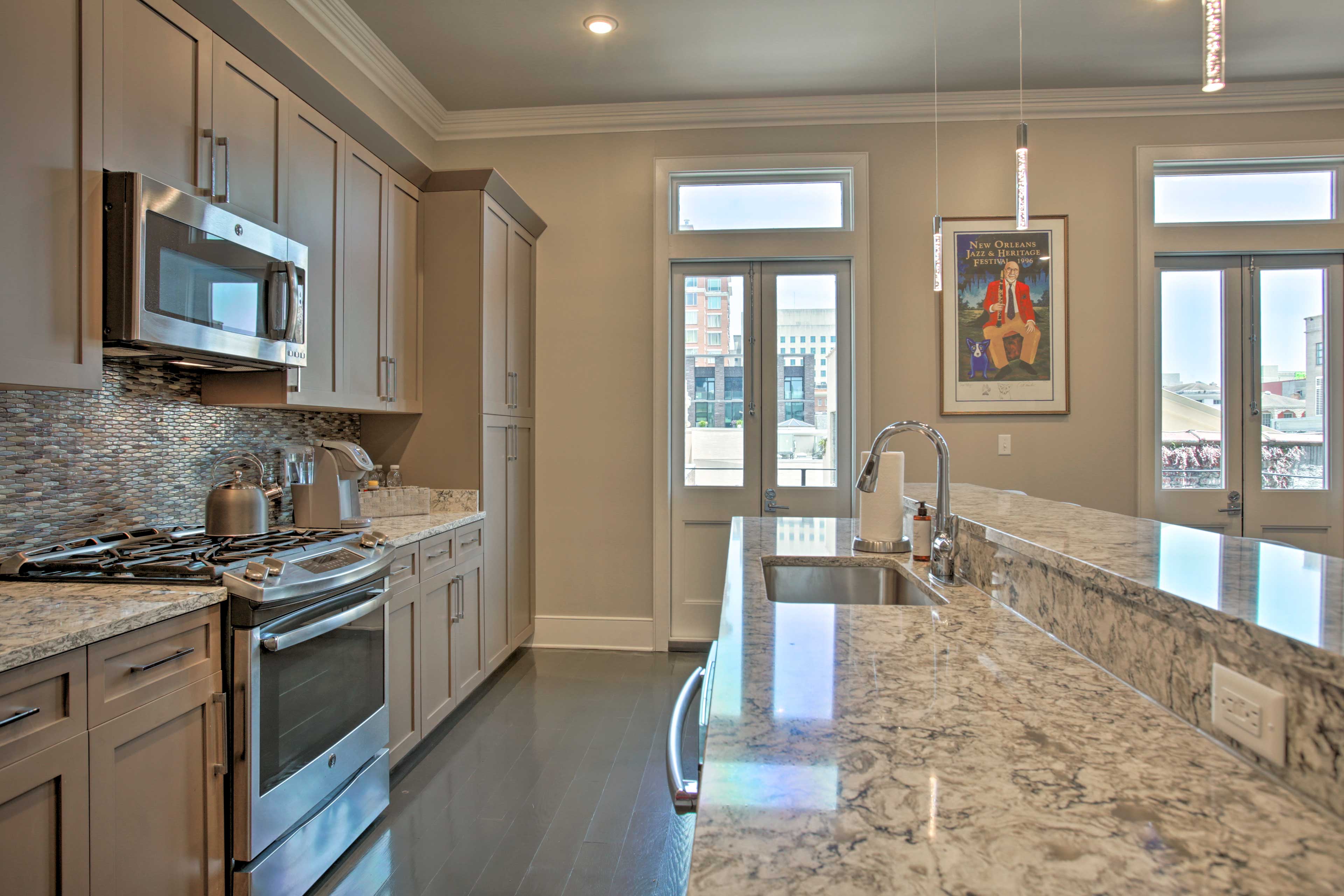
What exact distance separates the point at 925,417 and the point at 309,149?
3042 mm

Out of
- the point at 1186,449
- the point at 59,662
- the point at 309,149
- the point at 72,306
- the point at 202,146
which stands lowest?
the point at 59,662

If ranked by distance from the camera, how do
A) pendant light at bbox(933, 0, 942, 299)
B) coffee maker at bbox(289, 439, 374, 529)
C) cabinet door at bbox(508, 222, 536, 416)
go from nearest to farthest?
coffee maker at bbox(289, 439, 374, 529) < pendant light at bbox(933, 0, 942, 299) < cabinet door at bbox(508, 222, 536, 416)

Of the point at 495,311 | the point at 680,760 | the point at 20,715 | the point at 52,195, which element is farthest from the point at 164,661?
the point at 495,311

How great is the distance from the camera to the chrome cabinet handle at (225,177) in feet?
6.46

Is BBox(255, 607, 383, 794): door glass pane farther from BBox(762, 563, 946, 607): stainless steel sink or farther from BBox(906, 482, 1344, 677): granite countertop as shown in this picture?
BBox(906, 482, 1344, 677): granite countertop

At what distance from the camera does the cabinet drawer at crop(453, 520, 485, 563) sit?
2906 mm

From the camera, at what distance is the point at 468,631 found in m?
3.01

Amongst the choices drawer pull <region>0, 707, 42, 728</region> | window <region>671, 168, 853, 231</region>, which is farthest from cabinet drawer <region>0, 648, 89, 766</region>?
window <region>671, 168, 853, 231</region>

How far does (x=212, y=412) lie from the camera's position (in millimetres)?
2404

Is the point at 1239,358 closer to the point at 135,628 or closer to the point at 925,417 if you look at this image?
the point at 925,417

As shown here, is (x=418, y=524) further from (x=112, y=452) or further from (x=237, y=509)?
(x=112, y=452)

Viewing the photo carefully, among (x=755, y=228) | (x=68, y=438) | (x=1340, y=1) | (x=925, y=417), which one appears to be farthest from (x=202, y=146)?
(x=1340, y=1)

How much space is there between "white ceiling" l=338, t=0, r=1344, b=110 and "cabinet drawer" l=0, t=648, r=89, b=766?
2779mm

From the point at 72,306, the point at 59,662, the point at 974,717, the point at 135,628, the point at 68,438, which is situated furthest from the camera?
the point at 68,438
